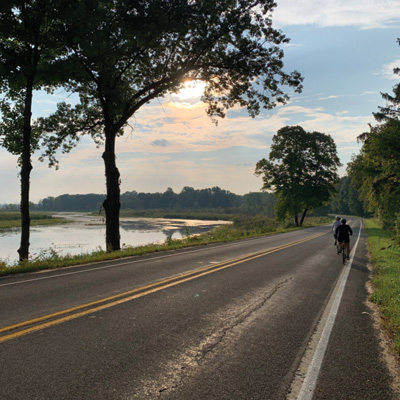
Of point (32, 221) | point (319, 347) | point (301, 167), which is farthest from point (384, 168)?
point (32, 221)

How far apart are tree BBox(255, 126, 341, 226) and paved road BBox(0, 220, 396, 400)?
37.6 meters

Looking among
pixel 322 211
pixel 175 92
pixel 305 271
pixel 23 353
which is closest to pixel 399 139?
pixel 175 92

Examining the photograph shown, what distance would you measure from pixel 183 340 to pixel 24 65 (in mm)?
12281

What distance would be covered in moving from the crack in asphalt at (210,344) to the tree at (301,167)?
39.4 metres

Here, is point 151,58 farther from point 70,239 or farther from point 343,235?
point 70,239

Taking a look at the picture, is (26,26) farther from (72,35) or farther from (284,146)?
(284,146)

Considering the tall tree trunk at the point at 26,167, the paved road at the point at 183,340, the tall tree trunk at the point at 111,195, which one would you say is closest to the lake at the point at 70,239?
the tall tree trunk at the point at 111,195

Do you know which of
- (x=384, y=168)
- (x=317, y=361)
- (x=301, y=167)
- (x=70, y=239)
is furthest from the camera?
(x=301, y=167)

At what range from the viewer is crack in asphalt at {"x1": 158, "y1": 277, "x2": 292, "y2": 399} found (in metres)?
3.41

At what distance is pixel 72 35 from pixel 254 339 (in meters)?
12.8

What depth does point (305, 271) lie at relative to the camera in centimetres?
1062

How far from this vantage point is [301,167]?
4434 centimetres

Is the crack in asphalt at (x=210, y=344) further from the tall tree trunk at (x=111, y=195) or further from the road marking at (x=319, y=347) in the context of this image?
the tall tree trunk at (x=111, y=195)

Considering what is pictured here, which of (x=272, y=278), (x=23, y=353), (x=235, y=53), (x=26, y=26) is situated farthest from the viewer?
(x=235, y=53)
